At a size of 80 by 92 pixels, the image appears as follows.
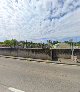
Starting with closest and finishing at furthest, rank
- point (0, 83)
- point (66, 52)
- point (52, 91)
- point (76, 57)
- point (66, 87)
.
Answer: point (52, 91)
point (66, 87)
point (0, 83)
point (76, 57)
point (66, 52)

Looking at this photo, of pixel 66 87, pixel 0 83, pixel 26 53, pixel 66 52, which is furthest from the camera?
pixel 26 53

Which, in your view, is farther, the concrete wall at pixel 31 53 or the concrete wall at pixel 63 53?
the concrete wall at pixel 31 53

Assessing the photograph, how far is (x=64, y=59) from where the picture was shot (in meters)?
20.6

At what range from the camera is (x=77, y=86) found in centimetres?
768

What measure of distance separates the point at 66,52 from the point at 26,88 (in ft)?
47.5

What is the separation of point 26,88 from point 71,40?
15237 mm

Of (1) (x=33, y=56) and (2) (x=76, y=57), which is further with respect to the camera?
(1) (x=33, y=56)

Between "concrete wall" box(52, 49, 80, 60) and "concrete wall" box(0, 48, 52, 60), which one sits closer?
"concrete wall" box(52, 49, 80, 60)

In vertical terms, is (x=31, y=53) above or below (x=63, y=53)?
below

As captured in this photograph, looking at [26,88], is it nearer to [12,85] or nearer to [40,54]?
[12,85]

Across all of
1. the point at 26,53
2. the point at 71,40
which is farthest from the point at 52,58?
the point at 26,53

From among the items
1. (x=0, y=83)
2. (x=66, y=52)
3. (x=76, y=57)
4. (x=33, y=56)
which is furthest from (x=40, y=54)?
(x=0, y=83)

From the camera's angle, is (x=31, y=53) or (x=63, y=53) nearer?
(x=63, y=53)

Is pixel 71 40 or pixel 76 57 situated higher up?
pixel 71 40
